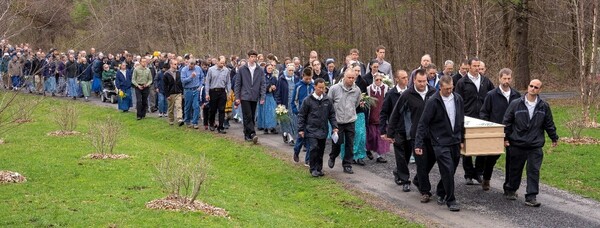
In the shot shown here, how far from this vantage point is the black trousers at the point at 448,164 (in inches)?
436

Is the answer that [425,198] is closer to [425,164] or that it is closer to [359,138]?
[425,164]

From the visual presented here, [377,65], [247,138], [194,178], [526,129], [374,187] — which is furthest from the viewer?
[247,138]

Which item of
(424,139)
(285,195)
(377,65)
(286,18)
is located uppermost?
(286,18)

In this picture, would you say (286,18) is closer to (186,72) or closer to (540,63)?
(540,63)

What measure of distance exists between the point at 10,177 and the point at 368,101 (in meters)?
6.69

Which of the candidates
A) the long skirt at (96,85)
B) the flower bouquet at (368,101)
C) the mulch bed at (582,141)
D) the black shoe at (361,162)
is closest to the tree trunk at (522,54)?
the mulch bed at (582,141)

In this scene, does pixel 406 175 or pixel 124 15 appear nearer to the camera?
pixel 406 175

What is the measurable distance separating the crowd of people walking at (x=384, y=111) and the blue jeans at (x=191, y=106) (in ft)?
0.10

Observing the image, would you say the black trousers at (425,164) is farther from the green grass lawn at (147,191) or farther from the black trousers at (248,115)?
the black trousers at (248,115)

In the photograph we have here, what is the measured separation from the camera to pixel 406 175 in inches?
499

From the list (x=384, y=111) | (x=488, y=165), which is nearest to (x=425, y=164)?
(x=488, y=165)

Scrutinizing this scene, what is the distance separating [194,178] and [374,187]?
379cm

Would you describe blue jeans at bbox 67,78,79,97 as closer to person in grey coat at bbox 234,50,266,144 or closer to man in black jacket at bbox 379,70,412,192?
person in grey coat at bbox 234,50,266,144

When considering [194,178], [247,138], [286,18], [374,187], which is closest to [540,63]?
[286,18]
